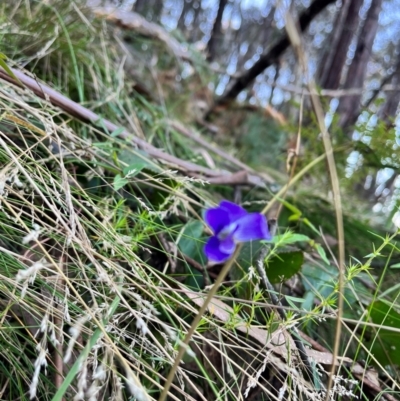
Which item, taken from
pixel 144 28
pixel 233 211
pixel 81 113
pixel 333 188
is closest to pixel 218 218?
pixel 233 211

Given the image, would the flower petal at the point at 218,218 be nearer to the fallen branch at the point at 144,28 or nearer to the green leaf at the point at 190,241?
the green leaf at the point at 190,241

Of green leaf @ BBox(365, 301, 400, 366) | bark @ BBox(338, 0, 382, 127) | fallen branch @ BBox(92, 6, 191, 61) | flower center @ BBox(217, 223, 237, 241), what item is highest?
bark @ BBox(338, 0, 382, 127)

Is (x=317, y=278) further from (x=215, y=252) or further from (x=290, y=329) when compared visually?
(x=215, y=252)

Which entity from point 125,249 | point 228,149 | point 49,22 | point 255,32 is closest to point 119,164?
point 125,249

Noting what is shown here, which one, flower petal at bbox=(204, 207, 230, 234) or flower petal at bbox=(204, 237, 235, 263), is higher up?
flower petal at bbox=(204, 207, 230, 234)

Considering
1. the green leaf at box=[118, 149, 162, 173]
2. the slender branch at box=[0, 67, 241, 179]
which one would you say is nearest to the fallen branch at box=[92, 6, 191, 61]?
the slender branch at box=[0, 67, 241, 179]

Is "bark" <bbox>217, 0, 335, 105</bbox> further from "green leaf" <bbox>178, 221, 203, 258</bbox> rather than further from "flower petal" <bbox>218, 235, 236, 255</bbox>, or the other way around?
"flower petal" <bbox>218, 235, 236, 255</bbox>

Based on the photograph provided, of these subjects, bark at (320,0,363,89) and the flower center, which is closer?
the flower center

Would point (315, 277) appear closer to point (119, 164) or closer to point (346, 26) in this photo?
point (119, 164)
